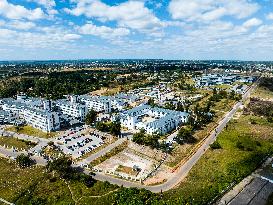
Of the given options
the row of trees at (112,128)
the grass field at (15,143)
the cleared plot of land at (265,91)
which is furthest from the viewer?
the cleared plot of land at (265,91)

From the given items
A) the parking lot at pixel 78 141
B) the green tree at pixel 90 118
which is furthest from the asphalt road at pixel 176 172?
the green tree at pixel 90 118

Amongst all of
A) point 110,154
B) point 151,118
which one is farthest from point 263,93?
point 110,154

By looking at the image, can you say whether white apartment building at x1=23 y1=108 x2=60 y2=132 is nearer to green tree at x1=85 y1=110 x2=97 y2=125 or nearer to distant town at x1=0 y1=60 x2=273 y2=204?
distant town at x1=0 y1=60 x2=273 y2=204

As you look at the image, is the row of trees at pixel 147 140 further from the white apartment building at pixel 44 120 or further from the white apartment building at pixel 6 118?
the white apartment building at pixel 6 118

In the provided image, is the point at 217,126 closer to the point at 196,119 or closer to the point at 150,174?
the point at 196,119

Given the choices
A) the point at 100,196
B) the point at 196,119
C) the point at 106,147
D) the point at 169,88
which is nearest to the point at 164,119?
the point at 196,119

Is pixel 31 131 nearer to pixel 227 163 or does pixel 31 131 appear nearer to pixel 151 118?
pixel 151 118
